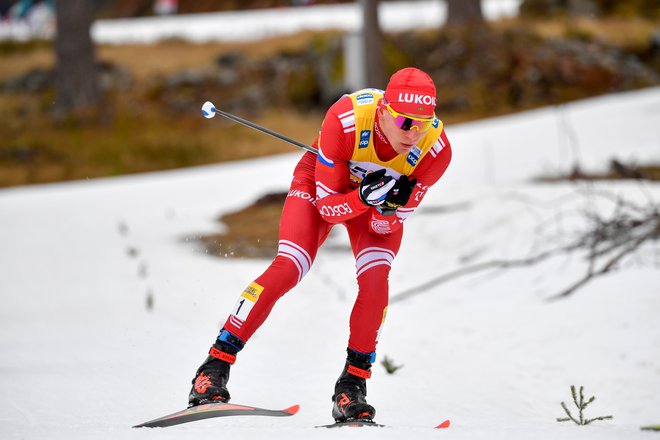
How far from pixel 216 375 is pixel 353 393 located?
0.71 m

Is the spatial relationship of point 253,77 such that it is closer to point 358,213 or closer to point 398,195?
point 358,213

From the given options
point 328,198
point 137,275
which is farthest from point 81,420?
point 137,275

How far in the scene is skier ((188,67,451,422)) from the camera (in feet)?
14.5

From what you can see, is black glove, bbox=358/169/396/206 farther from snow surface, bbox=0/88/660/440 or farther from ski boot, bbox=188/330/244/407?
snow surface, bbox=0/88/660/440

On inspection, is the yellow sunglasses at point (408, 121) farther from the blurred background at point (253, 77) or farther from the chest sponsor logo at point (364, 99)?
the blurred background at point (253, 77)

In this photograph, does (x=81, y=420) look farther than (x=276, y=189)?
No

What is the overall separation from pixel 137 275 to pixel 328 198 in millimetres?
4603

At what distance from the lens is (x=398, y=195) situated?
4.45m

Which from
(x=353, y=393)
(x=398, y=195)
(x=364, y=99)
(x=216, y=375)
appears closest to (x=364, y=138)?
(x=364, y=99)

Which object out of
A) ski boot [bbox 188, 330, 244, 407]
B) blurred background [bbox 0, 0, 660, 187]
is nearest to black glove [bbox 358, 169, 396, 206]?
ski boot [bbox 188, 330, 244, 407]

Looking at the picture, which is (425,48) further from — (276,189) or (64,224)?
(64,224)

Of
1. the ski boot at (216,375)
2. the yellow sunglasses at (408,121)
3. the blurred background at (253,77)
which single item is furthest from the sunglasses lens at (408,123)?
the blurred background at (253,77)

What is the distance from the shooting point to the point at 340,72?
66.3 feet

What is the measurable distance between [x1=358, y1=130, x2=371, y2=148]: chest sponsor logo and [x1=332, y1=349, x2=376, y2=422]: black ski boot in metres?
1.09
